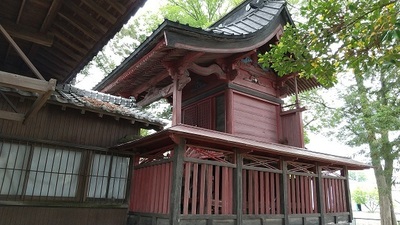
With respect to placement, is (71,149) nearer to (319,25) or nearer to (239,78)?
(239,78)

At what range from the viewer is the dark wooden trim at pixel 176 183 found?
19.7 ft

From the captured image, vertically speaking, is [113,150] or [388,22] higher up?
[388,22]

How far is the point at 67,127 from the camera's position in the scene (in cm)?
757

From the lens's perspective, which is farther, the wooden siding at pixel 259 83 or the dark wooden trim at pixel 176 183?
the wooden siding at pixel 259 83

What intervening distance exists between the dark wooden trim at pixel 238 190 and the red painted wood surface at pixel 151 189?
162 centimetres

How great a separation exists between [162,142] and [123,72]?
8.39 feet

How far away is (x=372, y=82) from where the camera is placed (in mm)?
16469

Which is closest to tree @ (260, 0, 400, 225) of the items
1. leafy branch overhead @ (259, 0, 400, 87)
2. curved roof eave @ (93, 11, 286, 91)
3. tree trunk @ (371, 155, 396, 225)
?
leafy branch overhead @ (259, 0, 400, 87)

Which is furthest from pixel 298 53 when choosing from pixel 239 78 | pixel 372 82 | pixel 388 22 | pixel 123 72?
pixel 372 82

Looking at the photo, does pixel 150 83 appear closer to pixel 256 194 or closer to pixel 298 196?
pixel 256 194

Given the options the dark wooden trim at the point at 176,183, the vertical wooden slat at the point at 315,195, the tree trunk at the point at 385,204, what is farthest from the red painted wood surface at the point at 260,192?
the tree trunk at the point at 385,204

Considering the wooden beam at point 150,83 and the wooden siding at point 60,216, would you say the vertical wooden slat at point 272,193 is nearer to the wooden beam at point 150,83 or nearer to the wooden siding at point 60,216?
the wooden siding at point 60,216

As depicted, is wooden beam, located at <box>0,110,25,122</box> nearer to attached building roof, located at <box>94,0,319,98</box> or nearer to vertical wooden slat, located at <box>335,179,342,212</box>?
attached building roof, located at <box>94,0,319,98</box>

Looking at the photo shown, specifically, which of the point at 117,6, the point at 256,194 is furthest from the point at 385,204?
the point at 117,6
